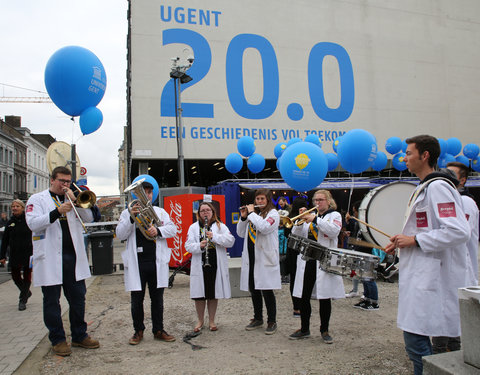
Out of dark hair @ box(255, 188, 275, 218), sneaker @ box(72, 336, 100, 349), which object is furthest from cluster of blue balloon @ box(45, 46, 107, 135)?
sneaker @ box(72, 336, 100, 349)

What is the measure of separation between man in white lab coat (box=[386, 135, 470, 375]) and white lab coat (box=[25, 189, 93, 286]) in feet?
11.9

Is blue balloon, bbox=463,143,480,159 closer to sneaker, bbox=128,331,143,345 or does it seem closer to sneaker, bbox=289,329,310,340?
sneaker, bbox=289,329,310,340

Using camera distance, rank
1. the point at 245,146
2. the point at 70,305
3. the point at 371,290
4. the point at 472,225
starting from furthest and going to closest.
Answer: the point at 245,146 → the point at 371,290 → the point at 70,305 → the point at 472,225

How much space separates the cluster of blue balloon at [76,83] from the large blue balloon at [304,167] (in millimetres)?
3763

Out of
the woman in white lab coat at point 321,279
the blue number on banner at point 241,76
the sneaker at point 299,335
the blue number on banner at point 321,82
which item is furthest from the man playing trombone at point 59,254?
the blue number on banner at point 321,82

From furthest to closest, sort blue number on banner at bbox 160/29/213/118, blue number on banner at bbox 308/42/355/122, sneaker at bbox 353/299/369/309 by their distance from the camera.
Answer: blue number on banner at bbox 308/42/355/122 < blue number on banner at bbox 160/29/213/118 < sneaker at bbox 353/299/369/309

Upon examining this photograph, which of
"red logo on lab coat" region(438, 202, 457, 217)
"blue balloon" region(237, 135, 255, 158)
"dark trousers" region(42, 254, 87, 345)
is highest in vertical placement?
"blue balloon" region(237, 135, 255, 158)

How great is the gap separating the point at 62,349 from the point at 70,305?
493 mm

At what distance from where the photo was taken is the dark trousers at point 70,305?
436 centimetres

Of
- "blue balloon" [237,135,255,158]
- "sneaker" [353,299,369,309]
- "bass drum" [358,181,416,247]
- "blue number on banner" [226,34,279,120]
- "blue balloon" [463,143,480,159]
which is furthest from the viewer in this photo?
"blue number on banner" [226,34,279,120]

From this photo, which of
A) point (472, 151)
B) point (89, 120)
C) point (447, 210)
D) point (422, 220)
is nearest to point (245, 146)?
point (89, 120)

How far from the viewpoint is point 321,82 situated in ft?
79.0

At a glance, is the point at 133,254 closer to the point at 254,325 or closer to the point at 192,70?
the point at 254,325

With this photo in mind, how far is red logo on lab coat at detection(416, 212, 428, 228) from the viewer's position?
274 cm
